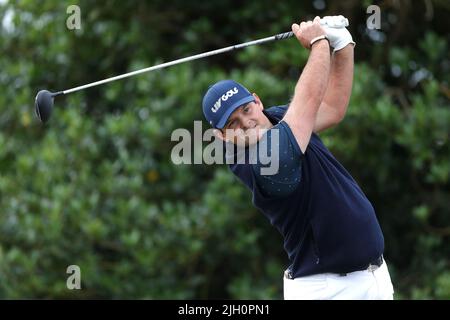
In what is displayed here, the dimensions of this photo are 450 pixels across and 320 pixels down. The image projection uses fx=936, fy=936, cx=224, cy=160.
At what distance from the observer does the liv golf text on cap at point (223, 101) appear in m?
3.45

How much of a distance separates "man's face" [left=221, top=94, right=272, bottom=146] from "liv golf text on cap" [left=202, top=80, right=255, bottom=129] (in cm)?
2

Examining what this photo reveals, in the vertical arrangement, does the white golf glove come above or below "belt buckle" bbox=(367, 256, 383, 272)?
above

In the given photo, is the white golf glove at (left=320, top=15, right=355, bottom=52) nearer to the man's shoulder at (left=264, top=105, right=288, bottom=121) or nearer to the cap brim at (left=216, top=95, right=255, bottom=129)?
the man's shoulder at (left=264, top=105, right=288, bottom=121)

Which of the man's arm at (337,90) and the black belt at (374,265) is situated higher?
the man's arm at (337,90)

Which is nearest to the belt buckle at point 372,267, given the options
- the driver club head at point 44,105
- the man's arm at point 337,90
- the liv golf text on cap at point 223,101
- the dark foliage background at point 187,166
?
the man's arm at point 337,90

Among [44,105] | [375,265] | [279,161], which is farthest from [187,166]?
[279,161]

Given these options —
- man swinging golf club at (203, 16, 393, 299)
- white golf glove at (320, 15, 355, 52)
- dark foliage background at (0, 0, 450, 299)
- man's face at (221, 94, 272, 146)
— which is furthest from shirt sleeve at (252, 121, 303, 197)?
dark foliage background at (0, 0, 450, 299)

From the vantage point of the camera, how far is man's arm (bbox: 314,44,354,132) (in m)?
3.83

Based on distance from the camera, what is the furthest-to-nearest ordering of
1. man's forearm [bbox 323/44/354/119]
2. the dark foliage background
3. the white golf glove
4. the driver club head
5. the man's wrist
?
the dark foliage background → the driver club head → man's forearm [bbox 323/44/354/119] → the white golf glove → the man's wrist

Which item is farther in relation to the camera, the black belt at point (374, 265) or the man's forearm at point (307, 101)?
the black belt at point (374, 265)

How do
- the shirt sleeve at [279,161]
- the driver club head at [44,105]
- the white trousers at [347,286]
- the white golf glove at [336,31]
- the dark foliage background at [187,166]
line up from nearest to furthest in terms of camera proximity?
1. the shirt sleeve at [279,161]
2. the white trousers at [347,286]
3. the white golf glove at [336,31]
4. the driver club head at [44,105]
5. the dark foliage background at [187,166]

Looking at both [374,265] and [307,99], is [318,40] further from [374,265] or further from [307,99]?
[374,265]

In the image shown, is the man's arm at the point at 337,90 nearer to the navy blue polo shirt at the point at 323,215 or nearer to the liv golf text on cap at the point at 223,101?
the navy blue polo shirt at the point at 323,215

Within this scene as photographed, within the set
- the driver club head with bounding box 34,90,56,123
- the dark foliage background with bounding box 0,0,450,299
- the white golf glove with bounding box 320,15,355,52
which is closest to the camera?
the white golf glove with bounding box 320,15,355,52
